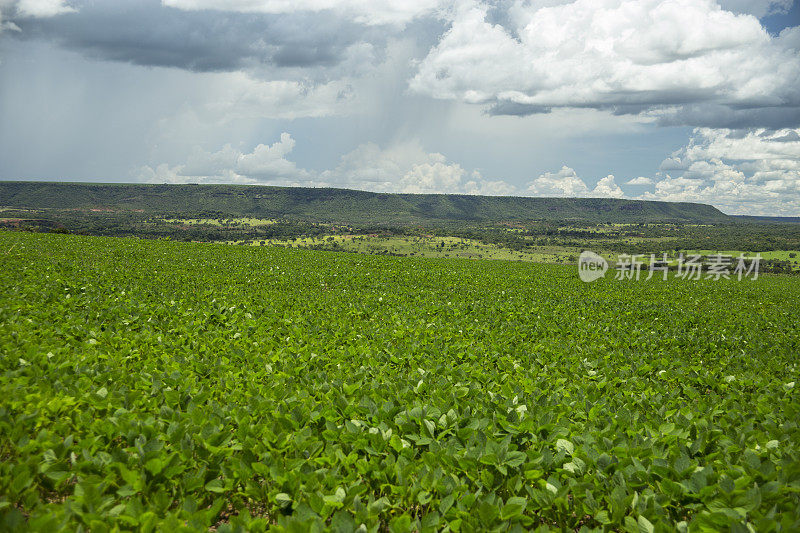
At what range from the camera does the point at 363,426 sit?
480cm

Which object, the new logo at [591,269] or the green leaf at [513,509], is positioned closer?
the green leaf at [513,509]

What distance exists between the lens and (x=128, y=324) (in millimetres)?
9883

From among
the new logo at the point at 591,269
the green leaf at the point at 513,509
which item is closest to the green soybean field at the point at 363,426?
the green leaf at the point at 513,509

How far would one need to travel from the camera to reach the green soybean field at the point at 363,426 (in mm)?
3332

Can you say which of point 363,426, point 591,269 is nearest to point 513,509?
point 363,426

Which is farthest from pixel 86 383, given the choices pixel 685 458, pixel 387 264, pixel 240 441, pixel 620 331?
pixel 387 264

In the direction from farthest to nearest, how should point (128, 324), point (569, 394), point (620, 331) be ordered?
point (620, 331), point (128, 324), point (569, 394)

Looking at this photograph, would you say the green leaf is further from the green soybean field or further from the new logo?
the new logo

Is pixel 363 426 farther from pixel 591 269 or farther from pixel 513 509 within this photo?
pixel 591 269

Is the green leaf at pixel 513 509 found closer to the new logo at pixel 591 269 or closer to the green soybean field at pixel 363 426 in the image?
the green soybean field at pixel 363 426

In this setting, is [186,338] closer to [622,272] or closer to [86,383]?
[86,383]

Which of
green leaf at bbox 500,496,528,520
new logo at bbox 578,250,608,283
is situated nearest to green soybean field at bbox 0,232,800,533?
green leaf at bbox 500,496,528,520

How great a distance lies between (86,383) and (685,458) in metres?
7.02

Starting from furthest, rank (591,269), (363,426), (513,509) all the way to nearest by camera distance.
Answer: (591,269), (363,426), (513,509)
